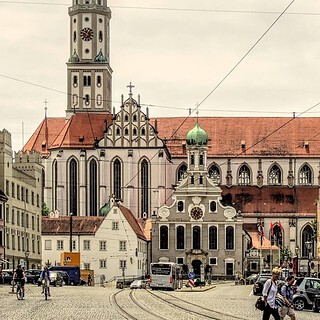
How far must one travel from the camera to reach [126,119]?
415 ft

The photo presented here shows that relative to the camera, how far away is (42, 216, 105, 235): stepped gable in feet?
359

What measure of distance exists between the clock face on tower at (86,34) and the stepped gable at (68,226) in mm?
32061

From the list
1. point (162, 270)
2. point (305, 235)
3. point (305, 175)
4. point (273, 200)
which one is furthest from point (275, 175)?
point (162, 270)

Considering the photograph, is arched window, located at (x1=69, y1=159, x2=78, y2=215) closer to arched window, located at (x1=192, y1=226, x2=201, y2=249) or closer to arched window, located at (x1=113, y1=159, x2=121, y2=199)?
arched window, located at (x1=113, y1=159, x2=121, y2=199)

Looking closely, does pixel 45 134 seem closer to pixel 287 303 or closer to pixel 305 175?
pixel 305 175

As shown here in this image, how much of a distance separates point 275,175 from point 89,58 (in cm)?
2719

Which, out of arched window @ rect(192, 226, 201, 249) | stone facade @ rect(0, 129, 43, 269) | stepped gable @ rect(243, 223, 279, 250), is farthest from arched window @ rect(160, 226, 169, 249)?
stone facade @ rect(0, 129, 43, 269)

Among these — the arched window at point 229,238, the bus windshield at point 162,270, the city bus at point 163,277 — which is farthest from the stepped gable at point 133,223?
the bus windshield at point 162,270

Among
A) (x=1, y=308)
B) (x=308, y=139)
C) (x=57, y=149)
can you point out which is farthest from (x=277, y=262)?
(x=1, y=308)

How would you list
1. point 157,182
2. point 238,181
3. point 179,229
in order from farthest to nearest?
Result: point 238,181 < point 157,182 < point 179,229

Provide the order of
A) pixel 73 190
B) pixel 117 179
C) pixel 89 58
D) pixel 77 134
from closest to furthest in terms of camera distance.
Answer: pixel 73 190
pixel 117 179
pixel 77 134
pixel 89 58

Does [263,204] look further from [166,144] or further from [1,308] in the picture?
[1,308]

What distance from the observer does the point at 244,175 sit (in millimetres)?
132875

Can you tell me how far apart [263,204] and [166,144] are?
14.8 meters
